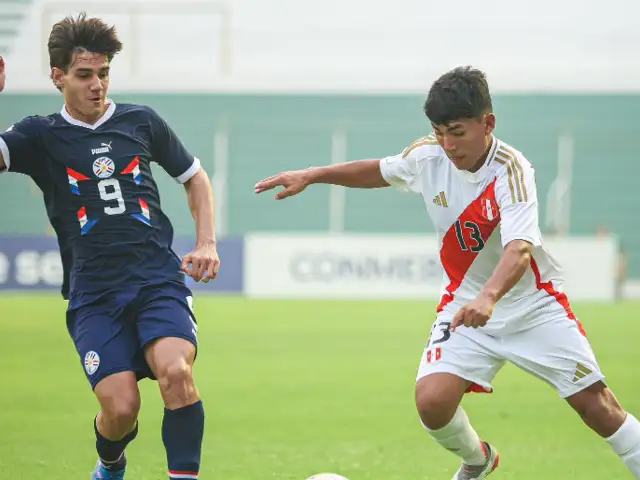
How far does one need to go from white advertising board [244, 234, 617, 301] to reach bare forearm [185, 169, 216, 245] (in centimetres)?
1704

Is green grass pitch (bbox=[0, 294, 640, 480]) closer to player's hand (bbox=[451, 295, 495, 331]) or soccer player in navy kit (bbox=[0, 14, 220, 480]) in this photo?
soccer player in navy kit (bbox=[0, 14, 220, 480])

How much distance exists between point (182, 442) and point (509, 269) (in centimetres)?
157

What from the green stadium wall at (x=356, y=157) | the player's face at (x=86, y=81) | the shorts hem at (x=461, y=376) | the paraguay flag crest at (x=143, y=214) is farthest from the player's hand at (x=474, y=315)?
the green stadium wall at (x=356, y=157)

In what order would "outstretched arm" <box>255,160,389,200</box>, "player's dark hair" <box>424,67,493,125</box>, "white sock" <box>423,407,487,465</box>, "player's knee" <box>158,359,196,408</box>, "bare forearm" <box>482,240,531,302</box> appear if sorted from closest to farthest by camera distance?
"bare forearm" <box>482,240,531,302</box> < "player's knee" <box>158,359,196,408</box> < "player's dark hair" <box>424,67,493,125</box> < "white sock" <box>423,407,487,465</box> < "outstretched arm" <box>255,160,389,200</box>

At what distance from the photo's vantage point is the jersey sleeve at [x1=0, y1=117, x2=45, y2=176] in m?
5.33

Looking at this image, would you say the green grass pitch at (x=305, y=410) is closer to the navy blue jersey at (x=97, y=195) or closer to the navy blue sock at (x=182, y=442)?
the navy blue sock at (x=182, y=442)

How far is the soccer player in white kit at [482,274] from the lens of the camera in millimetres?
5137

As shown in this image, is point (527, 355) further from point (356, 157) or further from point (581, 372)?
Answer: point (356, 157)

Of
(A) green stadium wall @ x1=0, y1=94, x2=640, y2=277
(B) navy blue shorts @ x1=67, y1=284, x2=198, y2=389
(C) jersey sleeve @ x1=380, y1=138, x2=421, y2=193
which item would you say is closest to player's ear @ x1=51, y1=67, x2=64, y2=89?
(B) navy blue shorts @ x1=67, y1=284, x2=198, y2=389

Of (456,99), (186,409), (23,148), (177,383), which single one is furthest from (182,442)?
(456,99)

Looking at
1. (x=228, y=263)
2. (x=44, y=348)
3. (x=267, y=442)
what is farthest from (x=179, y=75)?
(x=267, y=442)

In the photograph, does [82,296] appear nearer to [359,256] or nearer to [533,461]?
[533,461]

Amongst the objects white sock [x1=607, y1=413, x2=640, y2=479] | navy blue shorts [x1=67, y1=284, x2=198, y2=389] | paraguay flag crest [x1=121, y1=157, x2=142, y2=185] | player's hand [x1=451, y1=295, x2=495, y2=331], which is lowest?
white sock [x1=607, y1=413, x2=640, y2=479]

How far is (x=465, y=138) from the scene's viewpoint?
203 inches
